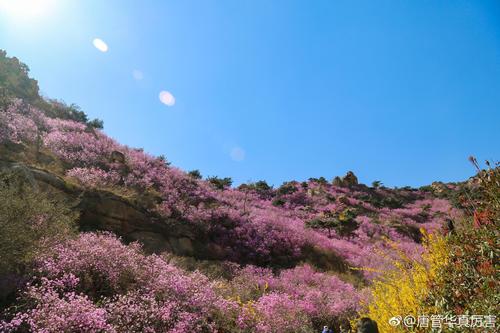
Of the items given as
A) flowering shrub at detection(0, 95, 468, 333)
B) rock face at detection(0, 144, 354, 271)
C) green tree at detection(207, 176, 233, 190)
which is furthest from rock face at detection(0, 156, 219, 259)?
green tree at detection(207, 176, 233, 190)

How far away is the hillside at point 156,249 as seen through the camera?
818 cm

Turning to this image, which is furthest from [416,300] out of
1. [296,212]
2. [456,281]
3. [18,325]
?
[296,212]

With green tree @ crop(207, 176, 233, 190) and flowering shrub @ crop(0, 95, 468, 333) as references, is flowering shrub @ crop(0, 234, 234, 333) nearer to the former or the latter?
flowering shrub @ crop(0, 95, 468, 333)

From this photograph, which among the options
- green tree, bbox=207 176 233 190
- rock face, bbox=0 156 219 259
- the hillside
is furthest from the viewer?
green tree, bbox=207 176 233 190

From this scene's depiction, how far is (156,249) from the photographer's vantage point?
14.0m

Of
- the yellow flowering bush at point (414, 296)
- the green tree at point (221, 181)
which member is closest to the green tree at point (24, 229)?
the yellow flowering bush at point (414, 296)

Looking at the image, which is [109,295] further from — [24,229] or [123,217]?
[123,217]

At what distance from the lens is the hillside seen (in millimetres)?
8180

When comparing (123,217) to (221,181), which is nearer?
(123,217)

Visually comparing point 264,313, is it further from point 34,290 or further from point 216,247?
point 216,247

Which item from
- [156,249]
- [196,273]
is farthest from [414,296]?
[156,249]

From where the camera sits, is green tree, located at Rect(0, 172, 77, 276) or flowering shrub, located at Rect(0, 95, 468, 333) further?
green tree, located at Rect(0, 172, 77, 276)

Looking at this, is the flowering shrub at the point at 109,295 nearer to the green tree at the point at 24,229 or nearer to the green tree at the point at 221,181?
the green tree at the point at 24,229

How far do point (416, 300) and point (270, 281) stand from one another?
7899 millimetres
